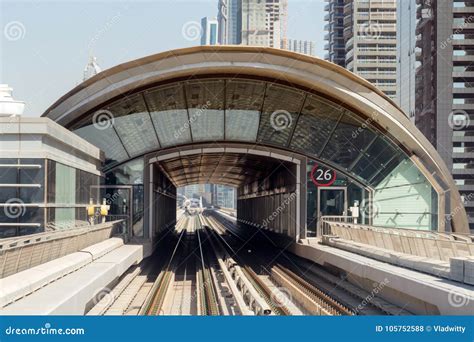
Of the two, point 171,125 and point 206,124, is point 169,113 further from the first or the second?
point 206,124

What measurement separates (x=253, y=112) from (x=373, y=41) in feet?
352

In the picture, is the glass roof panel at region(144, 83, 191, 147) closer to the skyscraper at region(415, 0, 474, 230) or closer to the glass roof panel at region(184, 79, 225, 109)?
the glass roof panel at region(184, 79, 225, 109)

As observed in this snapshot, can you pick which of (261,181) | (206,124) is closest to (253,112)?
(206,124)

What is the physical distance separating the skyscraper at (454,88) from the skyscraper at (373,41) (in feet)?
119

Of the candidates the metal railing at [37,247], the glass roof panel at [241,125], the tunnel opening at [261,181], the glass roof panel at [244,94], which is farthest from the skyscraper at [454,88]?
the metal railing at [37,247]

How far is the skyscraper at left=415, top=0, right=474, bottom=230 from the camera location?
307ft

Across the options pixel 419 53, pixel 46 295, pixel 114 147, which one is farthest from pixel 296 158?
pixel 419 53

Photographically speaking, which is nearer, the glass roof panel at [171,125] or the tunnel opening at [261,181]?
the glass roof panel at [171,125]

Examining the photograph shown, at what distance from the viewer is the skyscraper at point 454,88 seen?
9362 centimetres

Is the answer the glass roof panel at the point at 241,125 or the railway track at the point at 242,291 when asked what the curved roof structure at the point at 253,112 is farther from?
the railway track at the point at 242,291

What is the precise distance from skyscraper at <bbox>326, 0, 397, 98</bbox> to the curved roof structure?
102 meters

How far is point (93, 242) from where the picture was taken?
75.7ft

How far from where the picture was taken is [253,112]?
33.7m

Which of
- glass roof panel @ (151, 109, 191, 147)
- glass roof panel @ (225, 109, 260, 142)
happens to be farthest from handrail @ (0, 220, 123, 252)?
glass roof panel @ (225, 109, 260, 142)
